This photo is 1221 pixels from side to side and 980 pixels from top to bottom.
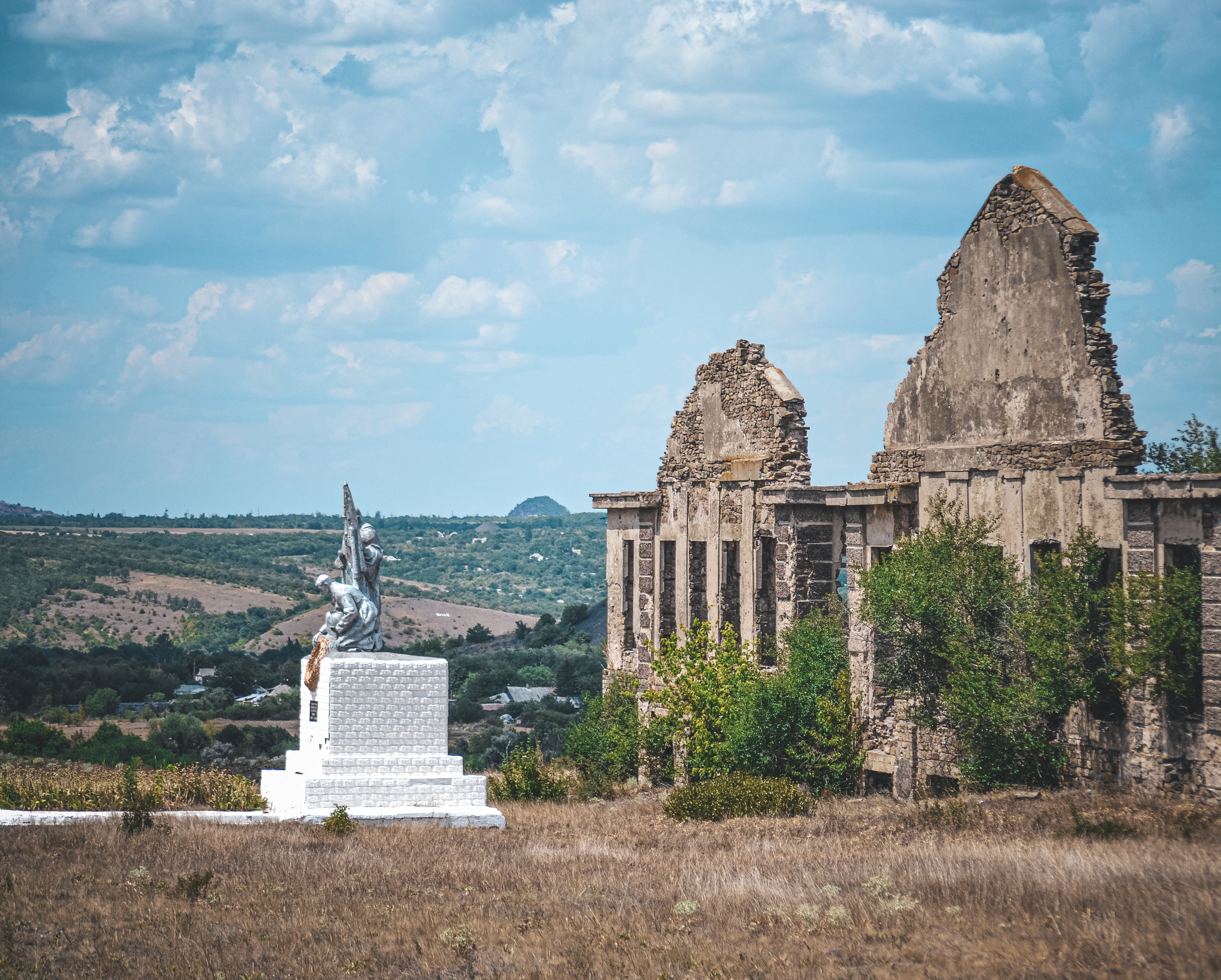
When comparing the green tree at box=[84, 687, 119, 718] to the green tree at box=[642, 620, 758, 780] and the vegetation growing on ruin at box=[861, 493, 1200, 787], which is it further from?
the vegetation growing on ruin at box=[861, 493, 1200, 787]

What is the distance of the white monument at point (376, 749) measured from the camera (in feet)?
66.7

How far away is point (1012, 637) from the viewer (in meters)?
20.3

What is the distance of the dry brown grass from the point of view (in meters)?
10.7

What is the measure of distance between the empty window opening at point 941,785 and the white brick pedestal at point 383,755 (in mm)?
7120

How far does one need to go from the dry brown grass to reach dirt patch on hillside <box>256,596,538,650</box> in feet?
219

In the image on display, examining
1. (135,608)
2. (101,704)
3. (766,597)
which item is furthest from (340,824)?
(135,608)

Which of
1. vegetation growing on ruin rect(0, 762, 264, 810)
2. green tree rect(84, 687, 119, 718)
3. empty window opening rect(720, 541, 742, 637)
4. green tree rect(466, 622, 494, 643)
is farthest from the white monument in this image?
green tree rect(466, 622, 494, 643)

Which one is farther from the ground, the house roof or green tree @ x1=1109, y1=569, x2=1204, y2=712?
green tree @ x1=1109, y1=569, x2=1204, y2=712

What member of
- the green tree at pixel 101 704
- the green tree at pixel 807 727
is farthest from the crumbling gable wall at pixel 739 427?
the green tree at pixel 101 704

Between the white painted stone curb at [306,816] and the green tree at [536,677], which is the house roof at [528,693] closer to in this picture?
the green tree at [536,677]

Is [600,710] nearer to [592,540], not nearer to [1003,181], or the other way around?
[1003,181]

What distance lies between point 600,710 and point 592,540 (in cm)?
16111

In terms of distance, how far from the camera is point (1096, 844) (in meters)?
14.2

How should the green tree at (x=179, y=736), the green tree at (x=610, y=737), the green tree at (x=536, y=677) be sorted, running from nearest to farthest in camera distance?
the green tree at (x=610, y=737)
the green tree at (x=179, y=736)
the green tree at (x=536, y=677)
